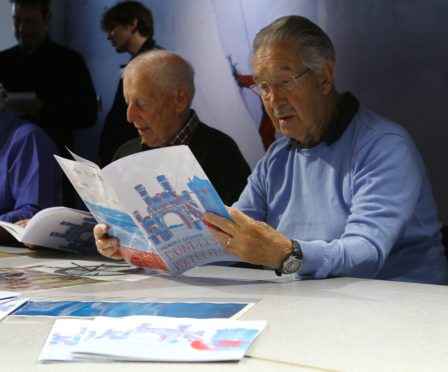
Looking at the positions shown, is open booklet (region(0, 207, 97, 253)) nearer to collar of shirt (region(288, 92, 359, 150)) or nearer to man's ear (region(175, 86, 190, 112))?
collar of shirt (region(288, 92, 359, 150))

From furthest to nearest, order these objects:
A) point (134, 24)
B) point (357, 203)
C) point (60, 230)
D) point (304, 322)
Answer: point (134, 24) → point (60, 230) → point (357, 203) → point (304, 322)

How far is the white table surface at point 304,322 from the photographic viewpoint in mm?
1015

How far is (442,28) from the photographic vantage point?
9.16ft

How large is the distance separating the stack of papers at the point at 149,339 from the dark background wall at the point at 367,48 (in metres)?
1.86

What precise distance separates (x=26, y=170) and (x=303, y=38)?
4.67 feet

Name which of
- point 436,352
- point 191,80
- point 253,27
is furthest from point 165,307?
point 253,27

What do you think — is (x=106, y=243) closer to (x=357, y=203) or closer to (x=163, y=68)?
(x=357, y=203)

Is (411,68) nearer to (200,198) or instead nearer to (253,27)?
(253,27)

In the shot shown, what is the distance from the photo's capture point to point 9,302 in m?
1.47

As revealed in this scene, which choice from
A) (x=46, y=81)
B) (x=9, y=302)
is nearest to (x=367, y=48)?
(x=46, y=81)

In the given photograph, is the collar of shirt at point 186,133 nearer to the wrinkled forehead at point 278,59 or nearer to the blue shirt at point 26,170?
the blue shirt at point 26,170

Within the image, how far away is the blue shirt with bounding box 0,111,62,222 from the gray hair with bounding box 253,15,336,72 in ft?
4.12

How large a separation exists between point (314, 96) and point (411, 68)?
2.66 ft

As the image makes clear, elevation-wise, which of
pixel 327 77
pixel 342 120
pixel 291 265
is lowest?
pixel 291 265
